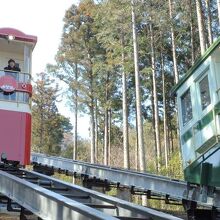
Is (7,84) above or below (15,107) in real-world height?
above

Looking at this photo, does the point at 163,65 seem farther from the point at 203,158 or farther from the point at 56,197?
the point at 56,197

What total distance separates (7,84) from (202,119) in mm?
4544

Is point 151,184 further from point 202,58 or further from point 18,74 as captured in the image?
point 18,74

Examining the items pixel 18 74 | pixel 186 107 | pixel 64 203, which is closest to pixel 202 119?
pixel 186 107

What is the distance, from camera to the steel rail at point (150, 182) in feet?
25.1

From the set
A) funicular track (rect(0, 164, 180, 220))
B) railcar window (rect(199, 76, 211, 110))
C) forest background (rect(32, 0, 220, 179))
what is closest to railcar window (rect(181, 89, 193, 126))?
railcar window (rect(199, 76, 211, 110))

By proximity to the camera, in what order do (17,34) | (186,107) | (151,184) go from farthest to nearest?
(17,34), (151,184), (186,107)

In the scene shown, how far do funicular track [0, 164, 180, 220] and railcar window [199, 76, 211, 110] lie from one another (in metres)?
2.65

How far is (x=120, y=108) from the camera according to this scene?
112 ft

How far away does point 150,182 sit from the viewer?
10.6 meters

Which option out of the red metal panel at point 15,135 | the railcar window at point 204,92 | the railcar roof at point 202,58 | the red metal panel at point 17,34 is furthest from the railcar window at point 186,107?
the red metal panel at point 17,34

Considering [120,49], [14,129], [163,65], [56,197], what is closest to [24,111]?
[14,129]

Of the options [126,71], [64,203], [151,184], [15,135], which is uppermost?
[126,71]

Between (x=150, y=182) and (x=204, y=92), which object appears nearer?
(x=204, y=92)
